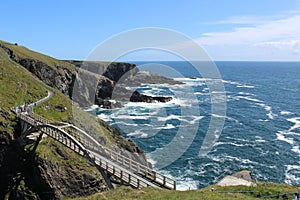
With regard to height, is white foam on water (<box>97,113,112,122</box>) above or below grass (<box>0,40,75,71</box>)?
below

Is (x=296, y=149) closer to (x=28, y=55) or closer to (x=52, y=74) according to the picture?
(x=52, y=74)

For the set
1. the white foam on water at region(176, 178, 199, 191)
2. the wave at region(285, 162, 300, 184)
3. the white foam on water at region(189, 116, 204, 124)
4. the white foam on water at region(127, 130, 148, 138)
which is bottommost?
the white foam on water at region(176, 178, 199, 191)

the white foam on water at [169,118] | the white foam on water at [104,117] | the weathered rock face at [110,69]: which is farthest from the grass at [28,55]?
the white foam on water at [169,118]

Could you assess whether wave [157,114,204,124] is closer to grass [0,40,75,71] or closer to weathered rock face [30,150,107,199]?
grass [0,40,75,71]

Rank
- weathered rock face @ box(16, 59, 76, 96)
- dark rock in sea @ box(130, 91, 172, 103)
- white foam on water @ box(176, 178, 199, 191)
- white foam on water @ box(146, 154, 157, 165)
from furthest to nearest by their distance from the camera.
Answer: dark rock in sea @ box(130, 91, 172, 103) → weathered rock face @ box(16, 59, 76, 96) → white foam on water @ box(146, 154, 157, 165) → white foam on water @ box(176, 178, 199, 191)

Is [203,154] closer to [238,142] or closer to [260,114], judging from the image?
[238,142]

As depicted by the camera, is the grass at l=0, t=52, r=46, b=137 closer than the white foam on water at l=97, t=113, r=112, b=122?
Yes

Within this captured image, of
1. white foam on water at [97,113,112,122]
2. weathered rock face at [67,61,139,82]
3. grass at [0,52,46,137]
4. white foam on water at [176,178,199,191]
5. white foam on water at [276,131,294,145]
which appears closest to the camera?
grass at [0,52,46,137]

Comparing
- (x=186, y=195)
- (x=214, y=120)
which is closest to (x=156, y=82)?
(x=214, y=120)

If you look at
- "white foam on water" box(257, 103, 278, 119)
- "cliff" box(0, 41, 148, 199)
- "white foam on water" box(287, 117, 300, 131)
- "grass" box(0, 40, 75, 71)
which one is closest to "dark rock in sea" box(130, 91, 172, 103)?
"grass" box(0, 40, 75, 71)

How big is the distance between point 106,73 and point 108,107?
148 ft

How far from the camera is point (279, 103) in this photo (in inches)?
4205

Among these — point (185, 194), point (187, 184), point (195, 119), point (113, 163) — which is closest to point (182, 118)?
point (195, 119)

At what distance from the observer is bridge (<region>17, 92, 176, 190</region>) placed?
24344 millimetres
